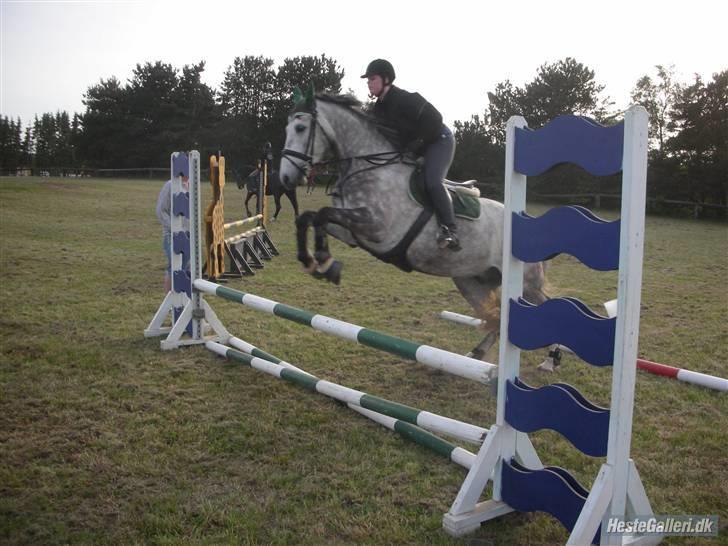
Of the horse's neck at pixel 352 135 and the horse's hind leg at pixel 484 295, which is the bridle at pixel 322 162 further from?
the horse's hind leg at pixel 484 295

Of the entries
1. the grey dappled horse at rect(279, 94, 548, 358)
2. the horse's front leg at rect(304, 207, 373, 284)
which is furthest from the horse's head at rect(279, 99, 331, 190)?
the horse's front leg at rect(304, 207, 373, 284)

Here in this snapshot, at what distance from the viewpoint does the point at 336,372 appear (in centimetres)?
468

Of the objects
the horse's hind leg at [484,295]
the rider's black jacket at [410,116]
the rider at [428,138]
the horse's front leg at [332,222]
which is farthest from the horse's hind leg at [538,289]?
the horse's front leg at [332,222]

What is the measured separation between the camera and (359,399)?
11.2ft

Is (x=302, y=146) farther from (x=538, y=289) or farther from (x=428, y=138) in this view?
(x=538, y=289)

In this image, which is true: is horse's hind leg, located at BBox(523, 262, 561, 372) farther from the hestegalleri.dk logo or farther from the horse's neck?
the hestegalleri.dk logo

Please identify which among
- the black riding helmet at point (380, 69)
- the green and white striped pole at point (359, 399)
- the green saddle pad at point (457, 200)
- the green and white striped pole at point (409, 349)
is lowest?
the green and white striped pole at point (359, 399)

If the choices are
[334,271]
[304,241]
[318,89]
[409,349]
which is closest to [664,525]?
[409,349]

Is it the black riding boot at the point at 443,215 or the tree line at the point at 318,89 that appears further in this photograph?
the tree line at the point at 318,89

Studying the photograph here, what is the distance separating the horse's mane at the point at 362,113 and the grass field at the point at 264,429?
174 centimetres

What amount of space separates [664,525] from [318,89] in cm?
2228

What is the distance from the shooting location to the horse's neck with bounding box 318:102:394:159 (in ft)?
12.1

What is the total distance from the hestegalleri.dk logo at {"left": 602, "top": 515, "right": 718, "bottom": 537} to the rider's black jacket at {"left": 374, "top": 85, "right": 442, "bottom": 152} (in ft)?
→ 7.42

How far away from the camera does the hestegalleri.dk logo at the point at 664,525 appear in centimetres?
220
